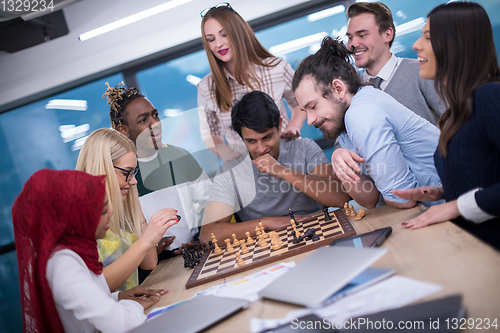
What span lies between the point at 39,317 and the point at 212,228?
1.19m

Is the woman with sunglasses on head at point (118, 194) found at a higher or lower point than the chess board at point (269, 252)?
higher

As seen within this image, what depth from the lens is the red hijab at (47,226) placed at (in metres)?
1.17

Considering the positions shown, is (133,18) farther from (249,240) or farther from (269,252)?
(269,252)

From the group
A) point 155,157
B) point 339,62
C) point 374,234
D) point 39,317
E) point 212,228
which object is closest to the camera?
point 39,317

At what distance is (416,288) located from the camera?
83cm

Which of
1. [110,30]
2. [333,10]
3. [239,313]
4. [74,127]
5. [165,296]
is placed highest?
[110,30]

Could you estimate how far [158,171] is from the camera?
291cm

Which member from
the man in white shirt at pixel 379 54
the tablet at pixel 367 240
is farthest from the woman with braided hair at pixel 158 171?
the man in white shirt at pixel 379 54

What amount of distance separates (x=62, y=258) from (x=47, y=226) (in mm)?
126

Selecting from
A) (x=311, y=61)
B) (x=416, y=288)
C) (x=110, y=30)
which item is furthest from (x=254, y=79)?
(x=416, y=288)

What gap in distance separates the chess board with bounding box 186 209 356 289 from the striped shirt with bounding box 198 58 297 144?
1.30 m

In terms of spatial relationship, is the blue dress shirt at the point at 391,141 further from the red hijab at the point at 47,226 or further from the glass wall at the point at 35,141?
the glass wall at the point at 35,141

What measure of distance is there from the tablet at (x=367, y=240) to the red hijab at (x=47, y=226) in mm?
949

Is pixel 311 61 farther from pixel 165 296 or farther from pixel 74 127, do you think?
pixel 74 127
